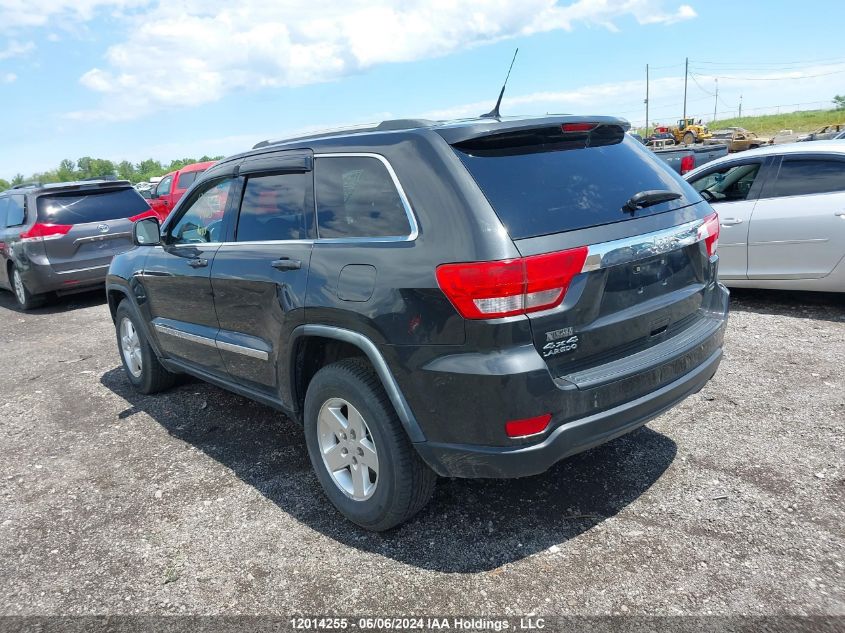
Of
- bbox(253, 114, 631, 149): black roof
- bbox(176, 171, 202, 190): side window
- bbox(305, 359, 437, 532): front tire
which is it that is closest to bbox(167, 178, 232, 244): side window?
bbox(253, 114, 631, 149): black roof

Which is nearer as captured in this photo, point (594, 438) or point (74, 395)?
point (594, 438)

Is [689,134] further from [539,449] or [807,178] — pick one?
[539,449]

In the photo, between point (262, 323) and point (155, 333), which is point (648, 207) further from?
point (155, 333)

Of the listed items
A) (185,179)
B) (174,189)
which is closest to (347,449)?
(174,189)

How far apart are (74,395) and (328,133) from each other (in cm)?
370

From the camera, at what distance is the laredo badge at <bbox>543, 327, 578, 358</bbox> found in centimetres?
260

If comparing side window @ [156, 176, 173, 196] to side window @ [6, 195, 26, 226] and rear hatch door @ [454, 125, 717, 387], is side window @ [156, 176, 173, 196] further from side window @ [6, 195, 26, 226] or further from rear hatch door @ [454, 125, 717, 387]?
rear hatch door @ [454, 125, 717, 387]

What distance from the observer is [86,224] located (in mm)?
9289

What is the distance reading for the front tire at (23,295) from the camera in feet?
31.4

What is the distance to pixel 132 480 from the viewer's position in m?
4.02

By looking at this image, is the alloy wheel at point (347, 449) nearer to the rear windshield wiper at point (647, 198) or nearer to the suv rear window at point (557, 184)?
the suv rear window at point (557, 184)

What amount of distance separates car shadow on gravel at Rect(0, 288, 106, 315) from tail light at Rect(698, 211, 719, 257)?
909 cm

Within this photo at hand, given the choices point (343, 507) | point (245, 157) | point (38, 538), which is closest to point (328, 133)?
point (245, 157)

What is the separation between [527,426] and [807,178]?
5053 millimetres
